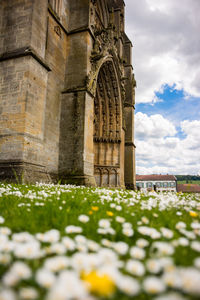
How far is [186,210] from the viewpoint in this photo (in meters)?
2.82

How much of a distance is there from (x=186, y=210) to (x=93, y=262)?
2083 millimetres

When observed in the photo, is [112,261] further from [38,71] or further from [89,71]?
[89,71]

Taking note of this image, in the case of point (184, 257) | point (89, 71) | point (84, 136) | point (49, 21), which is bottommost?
point (184, 257)

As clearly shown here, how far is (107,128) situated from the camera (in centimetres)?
1742

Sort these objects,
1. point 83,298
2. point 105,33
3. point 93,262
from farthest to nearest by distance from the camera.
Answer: point 105,33 → point 93,262 → point 83,298

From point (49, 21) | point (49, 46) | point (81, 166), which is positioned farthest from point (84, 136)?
point (49, 21)

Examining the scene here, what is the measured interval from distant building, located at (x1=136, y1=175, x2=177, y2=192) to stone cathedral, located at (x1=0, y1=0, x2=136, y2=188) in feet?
173

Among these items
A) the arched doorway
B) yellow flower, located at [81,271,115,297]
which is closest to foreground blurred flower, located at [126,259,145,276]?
yellow flower, located at [81,271,115,297]

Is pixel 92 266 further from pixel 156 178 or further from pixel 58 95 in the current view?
A: pixel 156 178

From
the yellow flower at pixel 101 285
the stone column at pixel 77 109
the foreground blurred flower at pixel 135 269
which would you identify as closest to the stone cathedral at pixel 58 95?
the stone column at pixel 77 109

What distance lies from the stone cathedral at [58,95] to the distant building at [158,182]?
2071 inches

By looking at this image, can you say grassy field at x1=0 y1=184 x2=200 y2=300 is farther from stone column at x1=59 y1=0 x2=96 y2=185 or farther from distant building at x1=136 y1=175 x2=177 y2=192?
distant building at x1=136 y1=175 x2=177 y2=192

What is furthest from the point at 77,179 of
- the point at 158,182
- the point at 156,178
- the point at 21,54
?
the point at 156,178

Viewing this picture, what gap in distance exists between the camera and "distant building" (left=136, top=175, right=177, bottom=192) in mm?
66562
